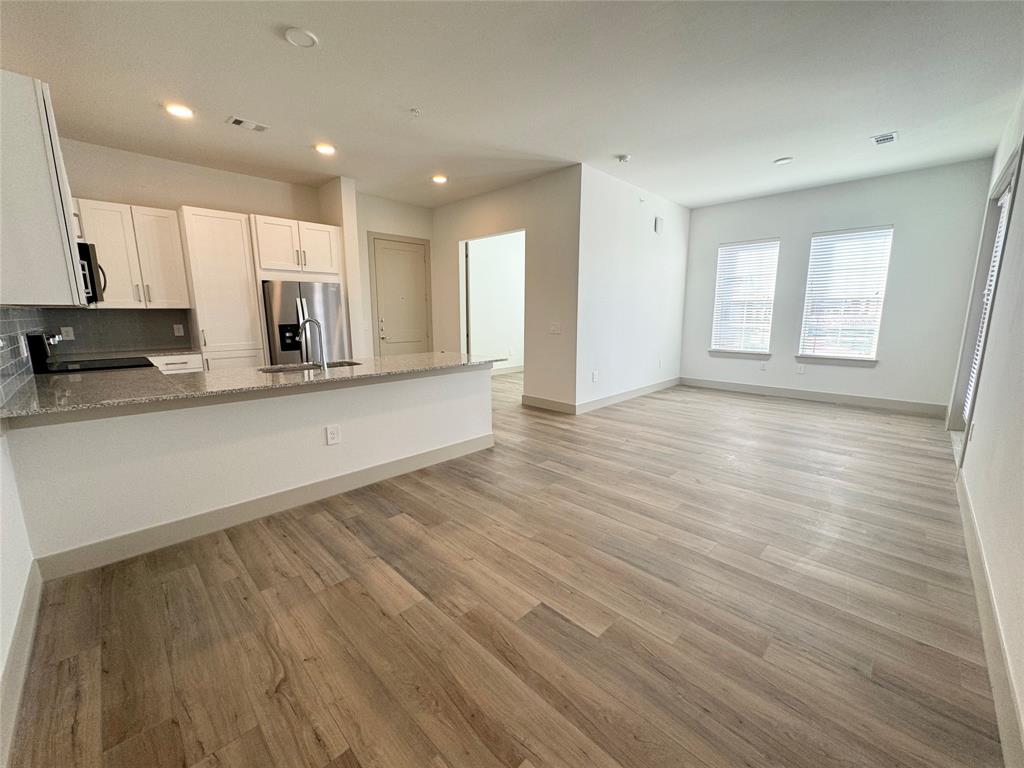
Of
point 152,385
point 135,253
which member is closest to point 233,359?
point 135,253

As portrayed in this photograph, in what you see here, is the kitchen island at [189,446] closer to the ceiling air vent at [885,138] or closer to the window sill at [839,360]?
the ceiling air vent at [885,138]

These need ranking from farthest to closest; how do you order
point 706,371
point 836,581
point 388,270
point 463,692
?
point 706,371
point 388,270
point 836,581
point 463,692

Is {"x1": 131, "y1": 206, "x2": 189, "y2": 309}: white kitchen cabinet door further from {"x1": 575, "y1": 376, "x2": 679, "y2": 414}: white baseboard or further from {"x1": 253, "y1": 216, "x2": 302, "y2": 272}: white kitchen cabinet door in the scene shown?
{"x1": 575, "y1": 376, "x2": 679, "y2": 414}: white baseboard

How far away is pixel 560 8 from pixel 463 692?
3103 mm

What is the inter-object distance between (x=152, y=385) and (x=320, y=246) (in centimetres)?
312

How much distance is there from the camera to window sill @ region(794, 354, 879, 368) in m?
5.16

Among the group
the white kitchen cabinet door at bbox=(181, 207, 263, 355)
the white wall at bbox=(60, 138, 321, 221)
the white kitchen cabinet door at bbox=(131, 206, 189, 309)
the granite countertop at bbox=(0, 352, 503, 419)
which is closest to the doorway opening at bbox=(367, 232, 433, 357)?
the white wall at bbox=(60, 138, 321, 221)

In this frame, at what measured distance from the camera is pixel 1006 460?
5.82 feet

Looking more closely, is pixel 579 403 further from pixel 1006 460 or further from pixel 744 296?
pixel 1006 460

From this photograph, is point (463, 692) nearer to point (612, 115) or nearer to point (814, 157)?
point (612, 115)

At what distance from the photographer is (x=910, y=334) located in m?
4.86

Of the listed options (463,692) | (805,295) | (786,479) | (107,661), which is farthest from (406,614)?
(805,295)

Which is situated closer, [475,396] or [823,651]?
[823,651]

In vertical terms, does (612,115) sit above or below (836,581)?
above
